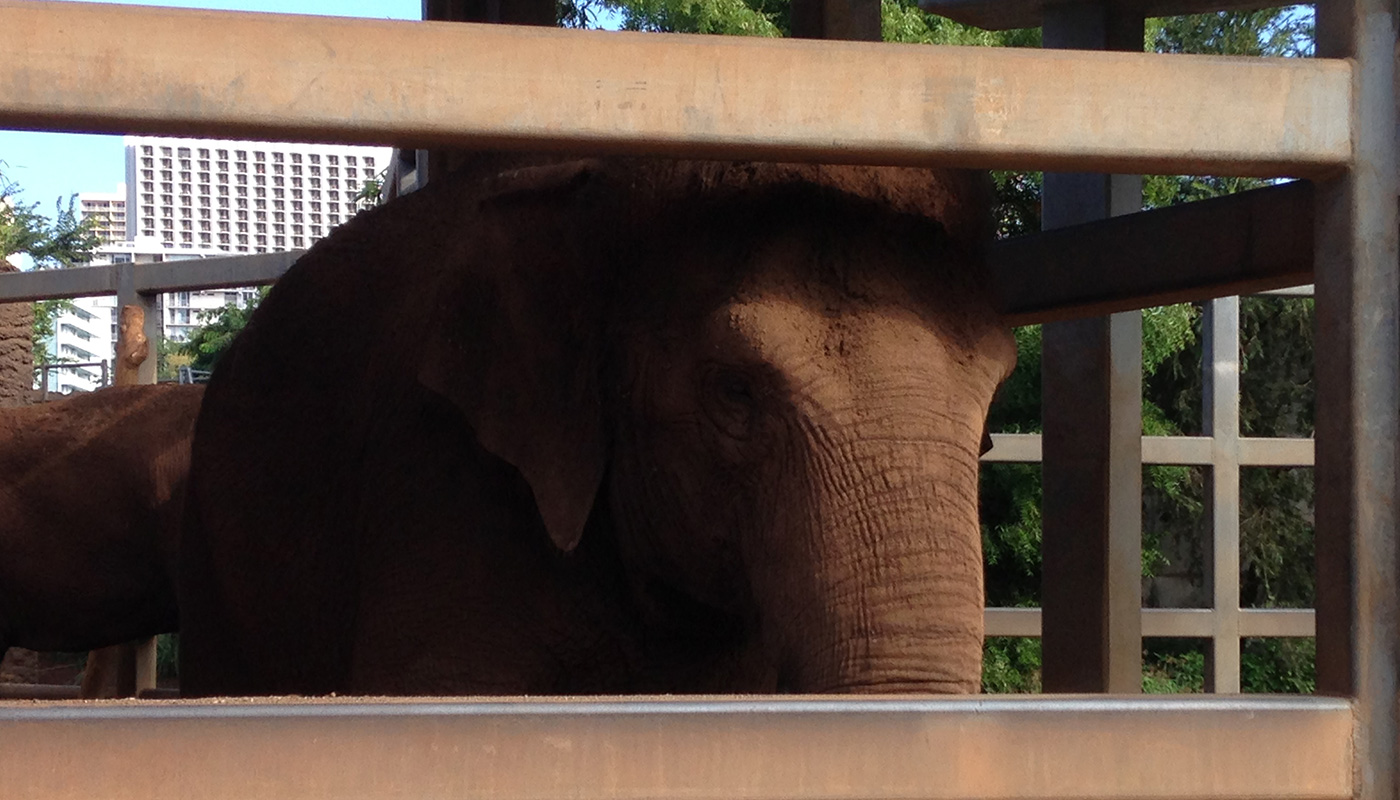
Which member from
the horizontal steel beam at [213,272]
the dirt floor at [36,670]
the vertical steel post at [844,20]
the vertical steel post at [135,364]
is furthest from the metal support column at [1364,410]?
the dirt floor at [36,670]

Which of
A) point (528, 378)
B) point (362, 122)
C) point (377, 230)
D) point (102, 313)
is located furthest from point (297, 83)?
point (102, 313)

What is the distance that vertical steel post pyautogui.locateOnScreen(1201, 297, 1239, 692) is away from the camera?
20.2 feet

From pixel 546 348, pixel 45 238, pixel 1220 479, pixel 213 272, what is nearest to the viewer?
pixel 546 348

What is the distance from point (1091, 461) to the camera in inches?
156

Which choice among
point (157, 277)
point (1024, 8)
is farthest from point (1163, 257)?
point (157, 277)

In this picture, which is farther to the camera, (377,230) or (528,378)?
(377,230)

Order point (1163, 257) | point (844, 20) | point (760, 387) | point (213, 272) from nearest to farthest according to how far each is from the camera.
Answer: point (760, 387)
point (1163, 257)
point (844, 20)
point (213, 272)

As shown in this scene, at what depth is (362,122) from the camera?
131cm

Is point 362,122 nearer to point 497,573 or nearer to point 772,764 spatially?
point 772,764

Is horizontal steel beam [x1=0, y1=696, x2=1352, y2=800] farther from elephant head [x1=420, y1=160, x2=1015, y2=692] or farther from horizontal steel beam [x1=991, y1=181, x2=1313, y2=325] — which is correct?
horizontal steel beam [x1=991, y1=181, x2=1313, y2=325]

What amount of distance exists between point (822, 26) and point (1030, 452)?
2.64m

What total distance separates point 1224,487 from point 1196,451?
0.23m

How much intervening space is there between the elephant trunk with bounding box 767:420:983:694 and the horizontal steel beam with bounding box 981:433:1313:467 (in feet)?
12.2

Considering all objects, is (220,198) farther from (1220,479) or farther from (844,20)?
(844,20)
